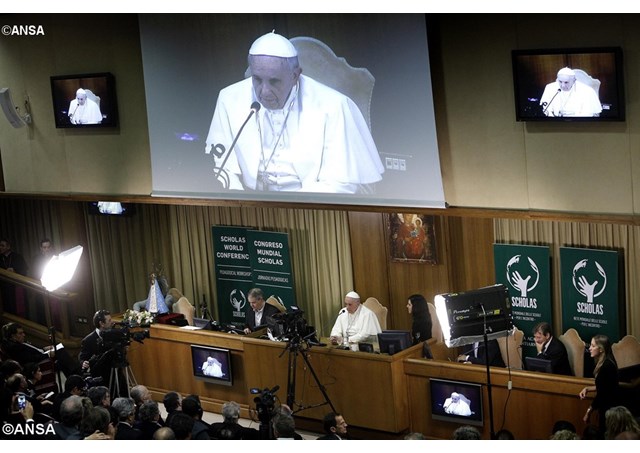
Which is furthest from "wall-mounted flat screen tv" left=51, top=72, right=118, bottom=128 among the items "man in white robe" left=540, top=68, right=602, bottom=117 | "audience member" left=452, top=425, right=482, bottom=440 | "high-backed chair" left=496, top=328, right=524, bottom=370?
"audience member" left=452, top=425, right=482, bottom=440

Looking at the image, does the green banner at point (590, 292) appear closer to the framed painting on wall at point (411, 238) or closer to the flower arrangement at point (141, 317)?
the framed painting on wall at point (411, 238)

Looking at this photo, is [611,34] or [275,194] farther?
[275,194]

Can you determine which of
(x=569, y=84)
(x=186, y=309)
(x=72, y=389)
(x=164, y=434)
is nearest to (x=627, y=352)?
(x=569, y=84)

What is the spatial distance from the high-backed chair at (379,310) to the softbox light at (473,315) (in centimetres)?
246

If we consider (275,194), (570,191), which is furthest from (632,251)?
(275,194)

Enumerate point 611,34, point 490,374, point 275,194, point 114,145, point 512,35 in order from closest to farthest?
point 611,34, point 512,35, point 490,374, point 275,194, point 114,145

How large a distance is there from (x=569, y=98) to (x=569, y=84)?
11 cm

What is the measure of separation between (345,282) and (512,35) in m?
4.10

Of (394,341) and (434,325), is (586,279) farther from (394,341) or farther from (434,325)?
(394,341)

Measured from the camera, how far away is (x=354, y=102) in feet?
32.9

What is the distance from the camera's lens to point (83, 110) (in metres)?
11.8

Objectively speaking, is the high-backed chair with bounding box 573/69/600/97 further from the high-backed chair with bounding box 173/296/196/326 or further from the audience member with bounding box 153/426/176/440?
the high-backed chair with bounding box 173/296/196/326

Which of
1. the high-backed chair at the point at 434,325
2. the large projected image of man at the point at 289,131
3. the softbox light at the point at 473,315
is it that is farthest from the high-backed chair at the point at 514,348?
the large projected image of man at the point at 289,131

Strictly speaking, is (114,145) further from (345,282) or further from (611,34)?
(611,34)
